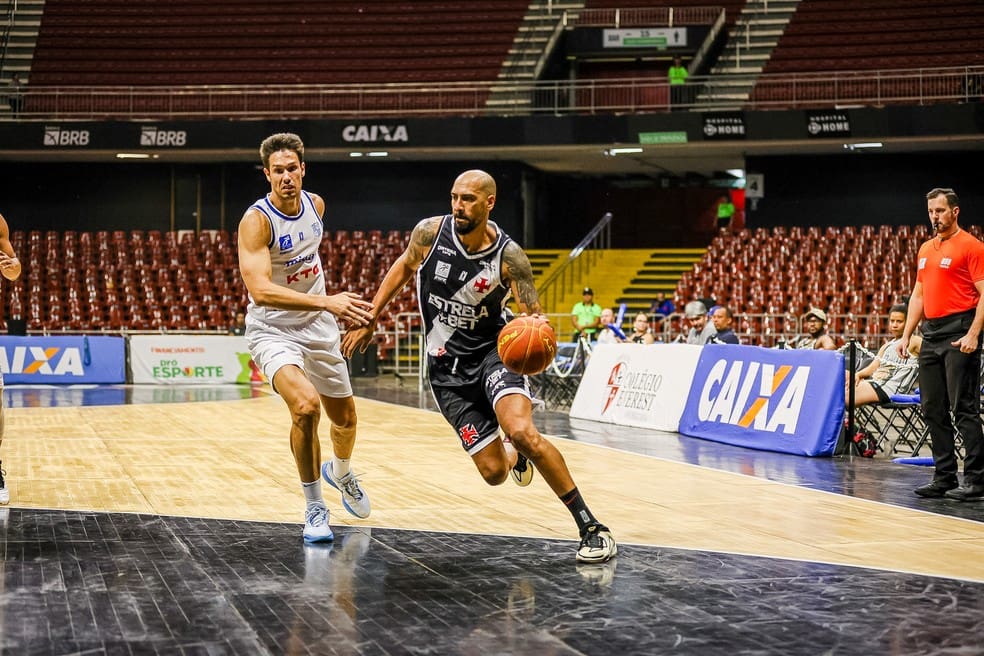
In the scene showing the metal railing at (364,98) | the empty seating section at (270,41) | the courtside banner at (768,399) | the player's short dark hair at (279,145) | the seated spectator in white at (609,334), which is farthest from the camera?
the empty seating section at (270,41)

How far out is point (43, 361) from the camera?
843 inches

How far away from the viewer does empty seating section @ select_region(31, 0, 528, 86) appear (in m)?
30.6

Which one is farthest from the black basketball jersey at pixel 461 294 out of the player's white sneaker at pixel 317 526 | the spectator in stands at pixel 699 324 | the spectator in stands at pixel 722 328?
the spectator in stands at pixel 699 324

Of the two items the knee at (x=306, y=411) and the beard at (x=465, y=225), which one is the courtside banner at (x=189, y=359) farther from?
the beard at (x=465, y=225)

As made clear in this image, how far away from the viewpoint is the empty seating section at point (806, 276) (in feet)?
72.8

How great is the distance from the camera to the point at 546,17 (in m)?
31.5

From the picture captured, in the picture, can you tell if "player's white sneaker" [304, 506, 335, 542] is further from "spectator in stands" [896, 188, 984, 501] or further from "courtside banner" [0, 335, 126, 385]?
"courtside banner" [0, 335, 126, 385]

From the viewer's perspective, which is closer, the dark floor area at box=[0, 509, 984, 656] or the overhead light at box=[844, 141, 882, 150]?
the dark floor area at box=[0, 509, 984, 656]

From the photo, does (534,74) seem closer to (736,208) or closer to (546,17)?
(546,17)

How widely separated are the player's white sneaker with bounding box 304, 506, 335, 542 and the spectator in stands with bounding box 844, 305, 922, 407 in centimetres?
634

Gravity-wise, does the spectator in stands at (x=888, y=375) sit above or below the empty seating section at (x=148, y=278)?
below

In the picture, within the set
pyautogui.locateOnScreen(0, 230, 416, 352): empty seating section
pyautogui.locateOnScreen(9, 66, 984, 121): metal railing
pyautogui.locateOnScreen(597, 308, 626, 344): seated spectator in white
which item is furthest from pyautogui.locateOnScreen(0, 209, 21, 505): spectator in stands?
pyautogui.locateOnScreen(9, 66, 984, 121): metal railing

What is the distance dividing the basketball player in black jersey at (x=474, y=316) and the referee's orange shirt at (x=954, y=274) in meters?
3.44

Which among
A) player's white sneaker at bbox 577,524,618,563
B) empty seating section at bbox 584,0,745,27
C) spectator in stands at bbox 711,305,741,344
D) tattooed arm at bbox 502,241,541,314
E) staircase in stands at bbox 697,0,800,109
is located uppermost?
empty seating section at bbox 584,0,745,27
